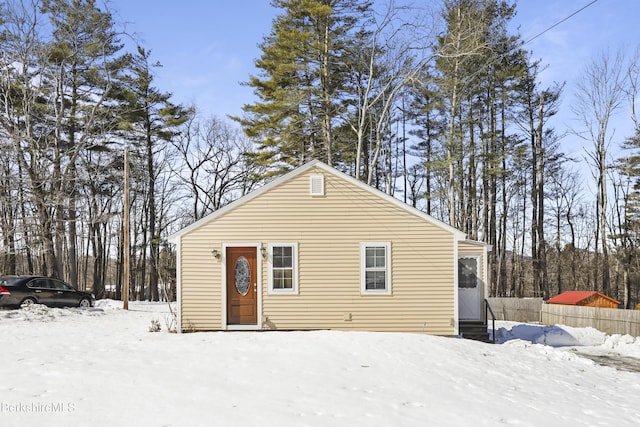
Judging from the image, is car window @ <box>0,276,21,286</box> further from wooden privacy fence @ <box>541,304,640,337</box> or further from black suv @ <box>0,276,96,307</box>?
wooden privacy fence @ <box>541,304,640,337</box>

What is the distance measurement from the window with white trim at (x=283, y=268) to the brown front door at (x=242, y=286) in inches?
17.5

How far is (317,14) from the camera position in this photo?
2183 centimetres

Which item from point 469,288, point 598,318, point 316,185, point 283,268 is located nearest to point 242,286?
point 283,268

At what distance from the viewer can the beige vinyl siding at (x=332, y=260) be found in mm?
12438

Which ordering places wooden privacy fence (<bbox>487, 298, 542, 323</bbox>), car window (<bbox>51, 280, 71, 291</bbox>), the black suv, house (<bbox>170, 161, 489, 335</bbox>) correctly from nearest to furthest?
house (<bbox>170, 161, 489, 335</bbox>) < the black suv < car window (<bbox>51, 280, 71, 291</bbox>) < wooden privacy fence (<bbox>487, 298, 542, 323</bbox>)

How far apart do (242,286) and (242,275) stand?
0.28m

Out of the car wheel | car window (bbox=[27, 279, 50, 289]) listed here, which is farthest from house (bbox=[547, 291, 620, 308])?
the car wheel

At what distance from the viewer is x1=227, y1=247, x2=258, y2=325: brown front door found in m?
12.5

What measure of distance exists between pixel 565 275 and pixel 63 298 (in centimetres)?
3381

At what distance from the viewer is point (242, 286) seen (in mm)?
12547

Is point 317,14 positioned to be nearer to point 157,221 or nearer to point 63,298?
point 63,298

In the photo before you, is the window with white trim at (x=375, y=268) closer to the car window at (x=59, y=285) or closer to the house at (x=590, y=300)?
the house at (x=590, y=300)

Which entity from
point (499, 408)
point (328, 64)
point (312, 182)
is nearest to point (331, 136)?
point (328, 64)

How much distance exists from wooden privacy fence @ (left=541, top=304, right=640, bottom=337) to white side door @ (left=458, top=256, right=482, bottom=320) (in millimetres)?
5645
